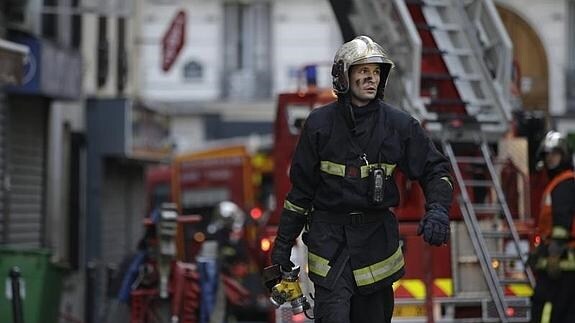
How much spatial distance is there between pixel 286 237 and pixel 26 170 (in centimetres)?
1020

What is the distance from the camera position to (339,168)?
22.4 feet

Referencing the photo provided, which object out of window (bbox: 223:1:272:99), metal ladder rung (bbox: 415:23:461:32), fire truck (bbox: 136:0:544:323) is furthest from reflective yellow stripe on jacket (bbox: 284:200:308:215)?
window (bbox: 223:1:272:99)

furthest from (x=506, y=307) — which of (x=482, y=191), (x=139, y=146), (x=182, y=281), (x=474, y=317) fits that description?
(x=139, y=146)

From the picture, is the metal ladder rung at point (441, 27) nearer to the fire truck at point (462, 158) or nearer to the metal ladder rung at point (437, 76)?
the fire truck at point (462, 158)

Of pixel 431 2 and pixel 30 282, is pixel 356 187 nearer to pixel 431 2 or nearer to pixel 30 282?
pixel 431 2

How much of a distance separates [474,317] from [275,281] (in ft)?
11.9

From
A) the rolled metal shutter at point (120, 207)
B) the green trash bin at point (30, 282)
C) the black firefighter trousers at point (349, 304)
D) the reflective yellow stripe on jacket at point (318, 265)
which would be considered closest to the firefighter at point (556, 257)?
the black firefighter trousers at point (349, 304)

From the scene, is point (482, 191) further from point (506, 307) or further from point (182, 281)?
point (182, 281)

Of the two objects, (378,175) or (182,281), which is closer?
(378,175)

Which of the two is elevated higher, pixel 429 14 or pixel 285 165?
pixel 429 14

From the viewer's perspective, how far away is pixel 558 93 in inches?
1277

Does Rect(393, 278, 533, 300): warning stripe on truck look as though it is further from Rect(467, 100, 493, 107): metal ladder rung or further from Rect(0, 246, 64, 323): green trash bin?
Rect(0, 246, 64, 323): green trash bin

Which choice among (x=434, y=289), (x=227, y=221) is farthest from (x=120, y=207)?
(x=434, y=289)

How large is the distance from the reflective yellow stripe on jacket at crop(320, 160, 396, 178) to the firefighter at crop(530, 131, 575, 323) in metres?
3.07
